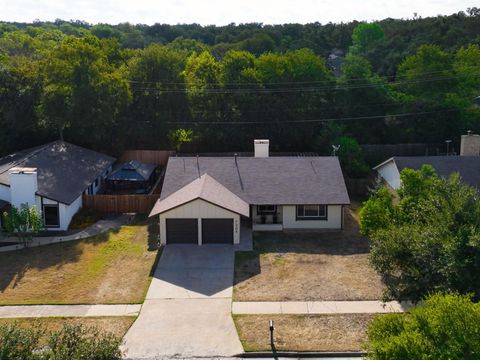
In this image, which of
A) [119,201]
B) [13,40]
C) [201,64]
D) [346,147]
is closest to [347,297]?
[119,201]

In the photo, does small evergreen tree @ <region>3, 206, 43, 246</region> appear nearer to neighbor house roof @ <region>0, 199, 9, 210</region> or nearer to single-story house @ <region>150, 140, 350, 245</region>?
neighbor house roof @ <region>0, 199, 9, 210</region>

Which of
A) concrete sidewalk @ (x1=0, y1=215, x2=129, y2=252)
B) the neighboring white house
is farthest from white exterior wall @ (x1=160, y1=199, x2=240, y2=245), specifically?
the neighboring white house

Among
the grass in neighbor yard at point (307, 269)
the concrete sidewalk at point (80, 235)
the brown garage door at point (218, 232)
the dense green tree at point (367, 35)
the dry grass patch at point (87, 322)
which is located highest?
the dense green tree at point (367, 35)

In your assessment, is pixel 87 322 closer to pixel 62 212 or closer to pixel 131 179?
→ pixel 62 212

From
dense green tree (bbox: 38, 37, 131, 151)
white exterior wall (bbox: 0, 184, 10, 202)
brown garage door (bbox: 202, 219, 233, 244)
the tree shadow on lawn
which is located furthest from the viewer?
dense green tree (bbox: 38, 37, 131, 151)

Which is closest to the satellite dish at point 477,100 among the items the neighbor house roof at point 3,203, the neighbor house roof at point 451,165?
the neighbor house roof at point 451,165

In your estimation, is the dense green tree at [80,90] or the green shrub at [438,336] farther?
the dense green tree at [80,90]

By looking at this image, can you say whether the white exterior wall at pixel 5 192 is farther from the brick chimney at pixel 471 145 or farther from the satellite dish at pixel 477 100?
the satellite dish at pixel 477 100
